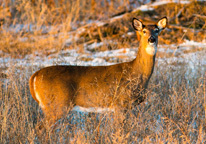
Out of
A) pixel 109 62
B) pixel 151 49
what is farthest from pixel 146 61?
pixel 109 62

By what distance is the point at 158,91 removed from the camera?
16.0 feet

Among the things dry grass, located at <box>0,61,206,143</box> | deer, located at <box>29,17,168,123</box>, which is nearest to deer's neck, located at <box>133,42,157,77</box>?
deer, located at <box>29,17,168,123</box>

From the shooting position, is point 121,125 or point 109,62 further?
point 109,62

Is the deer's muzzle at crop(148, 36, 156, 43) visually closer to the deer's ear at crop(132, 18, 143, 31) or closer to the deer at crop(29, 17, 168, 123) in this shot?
the deer at crop(29, 17, 168, 123)

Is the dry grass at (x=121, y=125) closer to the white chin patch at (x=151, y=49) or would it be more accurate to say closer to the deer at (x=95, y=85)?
the deer at (x=95, y=85)

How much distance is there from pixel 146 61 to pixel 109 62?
2718 mm

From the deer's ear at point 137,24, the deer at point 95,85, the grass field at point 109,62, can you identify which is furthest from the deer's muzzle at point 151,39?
the grass field at point 109,62

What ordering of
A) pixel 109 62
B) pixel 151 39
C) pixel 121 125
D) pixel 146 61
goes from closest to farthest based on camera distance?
pixel 121 125, pixel 151 39, pixel 146 61, pixel 109 62

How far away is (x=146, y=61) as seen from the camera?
3.99 m

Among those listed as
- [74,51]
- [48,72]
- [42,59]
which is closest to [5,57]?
[42,59]

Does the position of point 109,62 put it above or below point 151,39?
below

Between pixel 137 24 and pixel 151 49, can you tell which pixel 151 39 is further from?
pixel 137 24

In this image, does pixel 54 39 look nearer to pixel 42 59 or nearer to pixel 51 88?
pixel 42 59

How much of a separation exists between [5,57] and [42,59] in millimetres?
876
